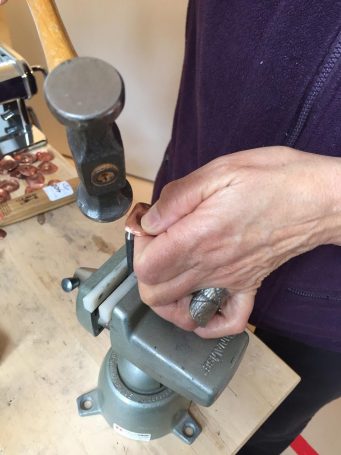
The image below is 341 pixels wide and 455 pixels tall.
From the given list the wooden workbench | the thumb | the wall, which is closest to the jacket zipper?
the thumb

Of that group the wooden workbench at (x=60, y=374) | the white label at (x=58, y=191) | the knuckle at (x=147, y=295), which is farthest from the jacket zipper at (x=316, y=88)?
the white label at (x=58, y=191)

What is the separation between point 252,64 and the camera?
0.44 m

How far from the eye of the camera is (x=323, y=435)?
1.23m

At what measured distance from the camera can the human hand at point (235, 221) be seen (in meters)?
0.36

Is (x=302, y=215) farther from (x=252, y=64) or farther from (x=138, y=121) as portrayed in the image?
(x=138, y=121)

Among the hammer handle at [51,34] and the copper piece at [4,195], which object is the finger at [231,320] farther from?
the copper piece at [4,195]

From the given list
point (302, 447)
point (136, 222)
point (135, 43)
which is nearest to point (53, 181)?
point (136, 222)

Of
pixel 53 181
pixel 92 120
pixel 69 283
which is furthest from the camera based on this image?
pixel 53 181

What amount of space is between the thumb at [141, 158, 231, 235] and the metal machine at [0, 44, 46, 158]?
370 mm

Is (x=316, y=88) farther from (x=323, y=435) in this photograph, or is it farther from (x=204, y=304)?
(x=323, y=435)

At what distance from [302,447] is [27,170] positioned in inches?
41.5

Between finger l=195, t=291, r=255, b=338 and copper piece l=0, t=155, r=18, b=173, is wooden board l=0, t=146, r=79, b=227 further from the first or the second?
finger l=195, t=291, r=255, b=338

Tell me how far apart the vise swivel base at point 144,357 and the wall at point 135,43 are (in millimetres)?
1032

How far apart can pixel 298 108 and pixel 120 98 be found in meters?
0.24
